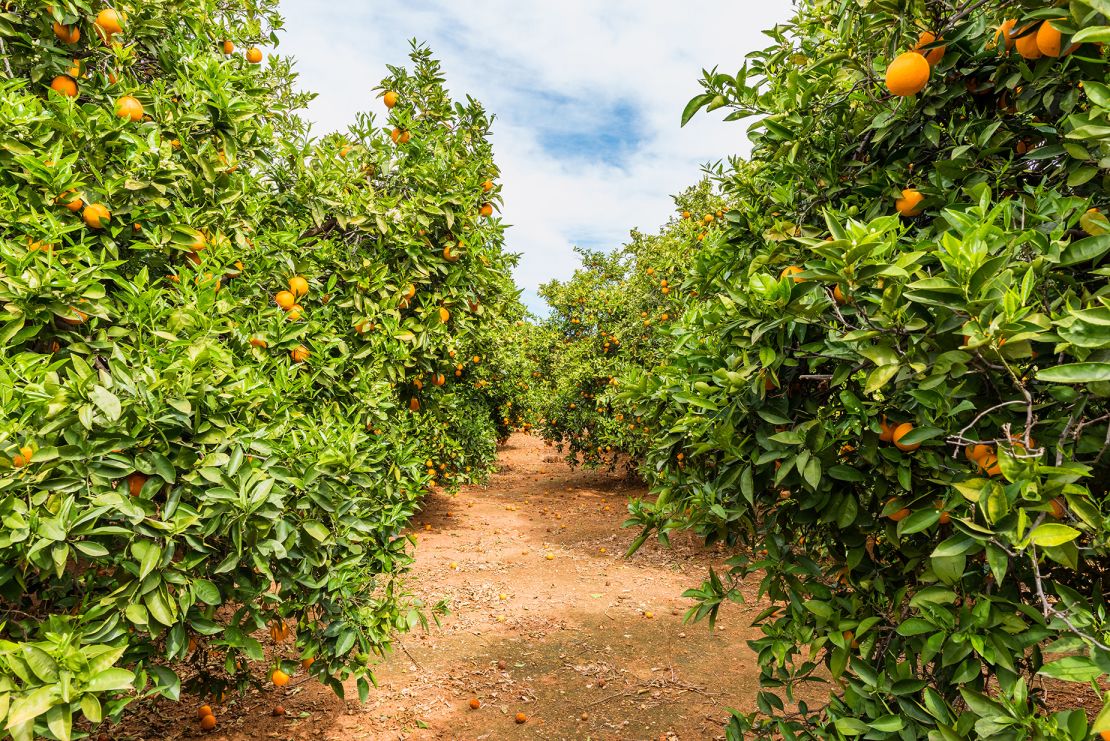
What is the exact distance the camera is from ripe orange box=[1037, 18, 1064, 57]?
5.24 feet

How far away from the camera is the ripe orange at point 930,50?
1994mm

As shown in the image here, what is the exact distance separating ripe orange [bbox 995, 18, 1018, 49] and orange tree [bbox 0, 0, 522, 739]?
2.85 m

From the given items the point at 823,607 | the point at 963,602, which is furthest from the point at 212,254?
the point at 963,602

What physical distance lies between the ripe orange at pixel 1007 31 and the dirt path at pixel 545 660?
2.76 meters

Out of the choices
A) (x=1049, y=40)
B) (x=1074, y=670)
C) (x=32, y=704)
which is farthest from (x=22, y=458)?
(x=1049, y=40)

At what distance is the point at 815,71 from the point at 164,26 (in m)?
3.40

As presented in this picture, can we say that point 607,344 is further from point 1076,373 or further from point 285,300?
point 1076,373

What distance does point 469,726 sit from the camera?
3.82m

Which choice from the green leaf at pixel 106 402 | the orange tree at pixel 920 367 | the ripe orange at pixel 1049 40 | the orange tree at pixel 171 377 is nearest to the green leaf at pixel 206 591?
the orange tree at pixel 171 377

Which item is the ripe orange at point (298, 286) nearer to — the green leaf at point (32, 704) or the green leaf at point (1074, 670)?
the green leaf at point (32, 704)

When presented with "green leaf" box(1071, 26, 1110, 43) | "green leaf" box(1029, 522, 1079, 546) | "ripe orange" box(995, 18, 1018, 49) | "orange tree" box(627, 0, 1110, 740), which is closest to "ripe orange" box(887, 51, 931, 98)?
A: "orange tree" box(627, 0, 1110, 740)

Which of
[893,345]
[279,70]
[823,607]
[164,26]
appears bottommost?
[823,607]

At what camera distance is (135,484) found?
205 centimetres

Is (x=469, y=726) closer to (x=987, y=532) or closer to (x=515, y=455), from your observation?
(x=987, y=532)
